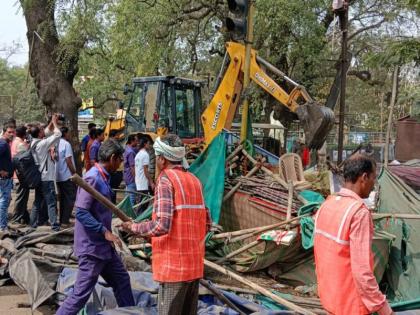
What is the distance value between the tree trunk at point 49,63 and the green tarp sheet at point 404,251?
26.7 feet

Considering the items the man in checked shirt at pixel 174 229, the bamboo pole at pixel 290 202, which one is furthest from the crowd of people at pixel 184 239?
the bamboo pole at pixel 290 202

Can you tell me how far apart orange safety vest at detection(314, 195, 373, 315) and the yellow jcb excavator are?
5.49 meters

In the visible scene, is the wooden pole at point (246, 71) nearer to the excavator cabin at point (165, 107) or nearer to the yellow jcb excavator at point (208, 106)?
the yellow jcb excavator at point (208, 106)

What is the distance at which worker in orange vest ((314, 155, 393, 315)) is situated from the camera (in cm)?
276

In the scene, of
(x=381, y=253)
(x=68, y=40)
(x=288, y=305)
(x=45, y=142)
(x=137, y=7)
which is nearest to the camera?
(x=288, y=305)

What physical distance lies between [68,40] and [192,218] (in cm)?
933

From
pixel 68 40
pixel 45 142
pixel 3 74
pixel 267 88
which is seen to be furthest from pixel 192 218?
pixel 3 74

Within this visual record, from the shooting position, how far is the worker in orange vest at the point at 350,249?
2.76m

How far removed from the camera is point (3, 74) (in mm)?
67875

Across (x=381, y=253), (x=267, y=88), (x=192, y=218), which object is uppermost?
(x=267, y=88)

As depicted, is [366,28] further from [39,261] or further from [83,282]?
[83,282]

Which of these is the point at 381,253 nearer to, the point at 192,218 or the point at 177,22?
the point at 192,218

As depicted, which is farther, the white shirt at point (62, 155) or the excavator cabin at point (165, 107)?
the excavator cabin at point (165, 107)

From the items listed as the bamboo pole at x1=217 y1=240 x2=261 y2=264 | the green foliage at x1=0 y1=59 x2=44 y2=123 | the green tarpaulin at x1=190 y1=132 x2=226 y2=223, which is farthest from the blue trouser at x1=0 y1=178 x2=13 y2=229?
the green foliage at x1=0 y1=59 x2=44 y2=123
